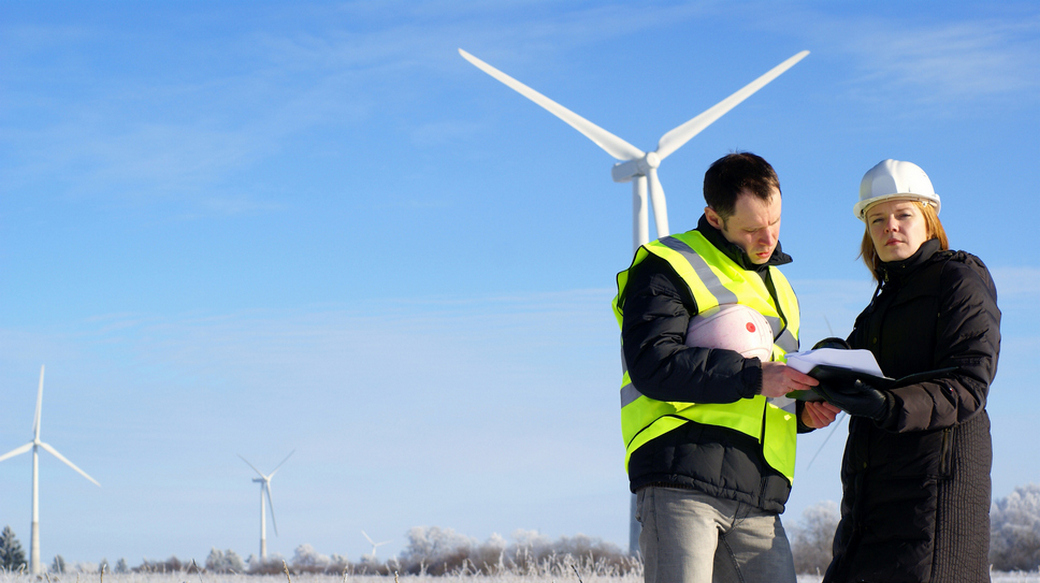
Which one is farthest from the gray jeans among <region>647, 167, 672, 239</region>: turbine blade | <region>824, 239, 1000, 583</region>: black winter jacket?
<region>647, 167, 672, 239</region>: turbine blade

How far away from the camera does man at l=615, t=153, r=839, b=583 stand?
183 inches

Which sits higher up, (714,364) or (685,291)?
(685,291)

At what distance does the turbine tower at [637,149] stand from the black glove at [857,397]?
73.3 ft

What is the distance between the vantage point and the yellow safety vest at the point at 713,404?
15.7 feet

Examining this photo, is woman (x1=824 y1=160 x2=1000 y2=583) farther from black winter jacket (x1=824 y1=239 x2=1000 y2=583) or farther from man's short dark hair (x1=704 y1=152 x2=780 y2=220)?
man's short dark hair (x1=704 y1=152 x2=780 y2=220)

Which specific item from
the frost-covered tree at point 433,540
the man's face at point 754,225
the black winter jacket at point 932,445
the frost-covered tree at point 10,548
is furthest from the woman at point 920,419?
the frost-covered tree at point 10,548

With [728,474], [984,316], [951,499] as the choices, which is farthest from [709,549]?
[984,316]

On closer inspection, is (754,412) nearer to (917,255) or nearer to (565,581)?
(917,255)

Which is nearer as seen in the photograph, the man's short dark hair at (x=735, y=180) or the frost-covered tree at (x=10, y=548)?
the man's short dark hair at (x=735, y=180)

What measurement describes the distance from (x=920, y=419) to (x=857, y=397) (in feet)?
0.95

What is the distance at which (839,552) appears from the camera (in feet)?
17.0

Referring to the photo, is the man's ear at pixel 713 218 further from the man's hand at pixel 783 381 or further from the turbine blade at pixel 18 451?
the turbine blade at pixel 18 451

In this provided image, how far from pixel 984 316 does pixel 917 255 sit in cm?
49

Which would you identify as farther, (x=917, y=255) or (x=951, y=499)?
(x=917, y=255)
